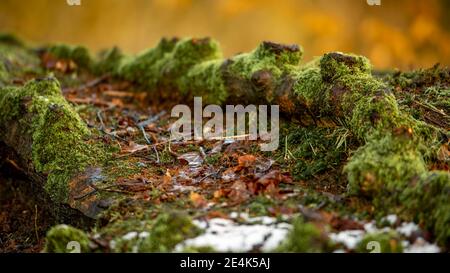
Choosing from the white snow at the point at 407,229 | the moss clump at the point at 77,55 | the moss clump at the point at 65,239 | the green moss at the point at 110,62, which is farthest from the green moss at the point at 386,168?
the moss clump at the point at 77,55

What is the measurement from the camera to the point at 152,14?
1321 centimetres

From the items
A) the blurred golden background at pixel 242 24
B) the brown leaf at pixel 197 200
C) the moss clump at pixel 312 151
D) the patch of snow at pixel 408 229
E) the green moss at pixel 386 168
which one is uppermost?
the blurred golden background at pixel 242 24

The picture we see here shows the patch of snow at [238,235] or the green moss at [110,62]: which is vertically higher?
the green moss at [110,62]

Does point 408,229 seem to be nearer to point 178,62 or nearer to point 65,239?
point 65,239

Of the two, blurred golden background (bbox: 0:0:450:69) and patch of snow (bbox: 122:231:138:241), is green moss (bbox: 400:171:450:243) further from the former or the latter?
blurred golden background (bbox: 0:0:450:69)

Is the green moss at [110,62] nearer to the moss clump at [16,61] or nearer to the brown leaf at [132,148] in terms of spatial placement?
the moss clump at [16,61]

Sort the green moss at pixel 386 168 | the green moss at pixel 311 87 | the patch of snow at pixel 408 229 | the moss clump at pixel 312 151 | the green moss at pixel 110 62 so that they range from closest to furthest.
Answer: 1. the patch of snow at pixel 408 229
2. the green moss at pixel 386 168
3. the moss clump at pixel 312 151
4. the green moss at pixel 311 87
5. the green moss at pixel 110 62

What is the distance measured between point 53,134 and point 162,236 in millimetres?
1789

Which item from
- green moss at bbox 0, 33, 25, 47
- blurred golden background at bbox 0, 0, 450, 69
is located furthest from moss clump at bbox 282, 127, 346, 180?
blurred golden background at bbox 0, 0, 450, 69

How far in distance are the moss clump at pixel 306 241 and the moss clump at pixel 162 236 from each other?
516 millimetres

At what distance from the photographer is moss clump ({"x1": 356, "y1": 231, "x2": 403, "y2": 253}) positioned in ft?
7.73

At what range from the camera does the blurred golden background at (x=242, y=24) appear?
1205 cm

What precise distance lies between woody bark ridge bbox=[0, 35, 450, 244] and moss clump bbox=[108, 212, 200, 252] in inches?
39.5
